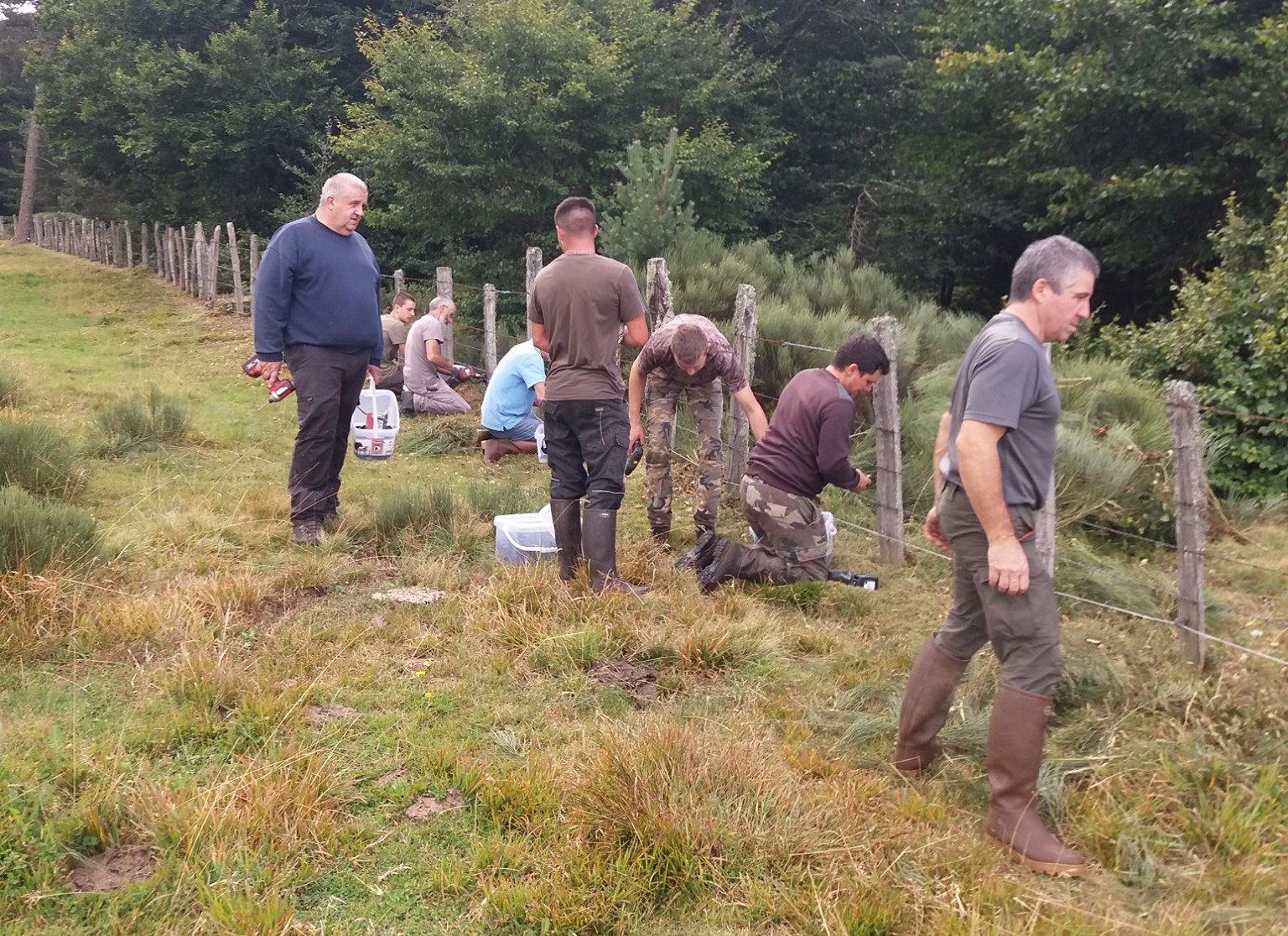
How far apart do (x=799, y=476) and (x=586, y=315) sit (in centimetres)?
148

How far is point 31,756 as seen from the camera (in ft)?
10.5

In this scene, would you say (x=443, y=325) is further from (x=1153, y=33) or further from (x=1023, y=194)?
(x=1023, y=194)

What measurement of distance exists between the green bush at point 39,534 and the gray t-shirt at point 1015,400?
3868mm

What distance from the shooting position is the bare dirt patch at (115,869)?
2756 millimetres

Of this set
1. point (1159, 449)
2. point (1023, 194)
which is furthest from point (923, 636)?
point (1023, 194)

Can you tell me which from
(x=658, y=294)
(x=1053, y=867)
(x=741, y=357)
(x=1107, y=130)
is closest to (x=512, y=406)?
(x=658, y=294)

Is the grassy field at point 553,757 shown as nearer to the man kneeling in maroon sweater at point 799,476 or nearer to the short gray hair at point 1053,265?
the man kneeling in maroon sweater at point 799,476

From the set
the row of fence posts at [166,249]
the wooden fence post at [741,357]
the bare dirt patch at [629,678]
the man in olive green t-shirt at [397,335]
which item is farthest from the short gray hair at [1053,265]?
the row of fence posts at [166,249]

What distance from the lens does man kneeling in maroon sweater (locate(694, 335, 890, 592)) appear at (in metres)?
5.36

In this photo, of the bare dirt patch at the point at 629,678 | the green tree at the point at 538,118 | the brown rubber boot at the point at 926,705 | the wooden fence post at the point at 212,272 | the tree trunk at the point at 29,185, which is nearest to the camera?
the brown rubber boot at the point at 926,705

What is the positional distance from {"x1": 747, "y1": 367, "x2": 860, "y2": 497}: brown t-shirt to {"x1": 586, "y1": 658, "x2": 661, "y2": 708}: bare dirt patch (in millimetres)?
1739

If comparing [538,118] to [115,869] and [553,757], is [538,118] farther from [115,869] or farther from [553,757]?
[115,869]

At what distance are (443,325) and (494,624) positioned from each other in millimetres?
6470

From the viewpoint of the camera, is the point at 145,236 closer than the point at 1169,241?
No
